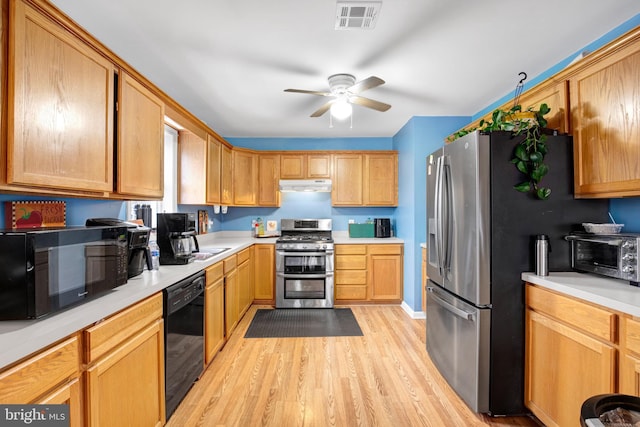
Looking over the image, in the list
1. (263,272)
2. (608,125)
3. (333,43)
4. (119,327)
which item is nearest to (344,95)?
(333,43)

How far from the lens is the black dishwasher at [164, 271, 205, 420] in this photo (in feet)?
6.13

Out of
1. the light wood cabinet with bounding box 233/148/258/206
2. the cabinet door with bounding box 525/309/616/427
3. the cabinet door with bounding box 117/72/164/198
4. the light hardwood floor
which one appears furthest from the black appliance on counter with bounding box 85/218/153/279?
the light wood cabinet with bounding box 233/148/258/206

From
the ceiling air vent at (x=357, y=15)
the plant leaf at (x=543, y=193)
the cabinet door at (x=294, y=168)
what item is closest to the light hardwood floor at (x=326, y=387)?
the plant leaf at (x=543, y=193)

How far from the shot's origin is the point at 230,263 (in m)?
3.14

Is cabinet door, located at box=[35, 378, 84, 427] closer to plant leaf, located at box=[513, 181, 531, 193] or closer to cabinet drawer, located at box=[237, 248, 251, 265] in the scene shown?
cabinet drawer, located at box=[237, 248, 251, 265]

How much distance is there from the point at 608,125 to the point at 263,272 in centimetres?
378

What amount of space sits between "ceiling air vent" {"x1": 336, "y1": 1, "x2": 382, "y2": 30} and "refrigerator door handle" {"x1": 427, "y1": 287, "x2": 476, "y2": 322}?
198 cm

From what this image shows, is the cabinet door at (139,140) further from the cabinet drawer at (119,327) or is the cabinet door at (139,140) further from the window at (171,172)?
the window at (171,172)

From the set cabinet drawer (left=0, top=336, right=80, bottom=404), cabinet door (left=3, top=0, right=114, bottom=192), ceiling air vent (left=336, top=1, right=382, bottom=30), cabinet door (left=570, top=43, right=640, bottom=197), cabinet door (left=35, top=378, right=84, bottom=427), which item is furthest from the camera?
ceiling air vent (left=336, top=1, right=382, bottom=30)

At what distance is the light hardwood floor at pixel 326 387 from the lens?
195cm

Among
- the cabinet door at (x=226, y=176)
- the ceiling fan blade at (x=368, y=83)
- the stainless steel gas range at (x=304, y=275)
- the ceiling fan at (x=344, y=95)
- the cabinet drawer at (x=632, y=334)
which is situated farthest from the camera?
the stainless steel gas range at (x=304, y=275)

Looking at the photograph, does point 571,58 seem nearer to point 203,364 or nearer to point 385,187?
point 385,187

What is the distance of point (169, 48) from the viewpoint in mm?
2248

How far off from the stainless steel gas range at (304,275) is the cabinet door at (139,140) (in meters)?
2.21
